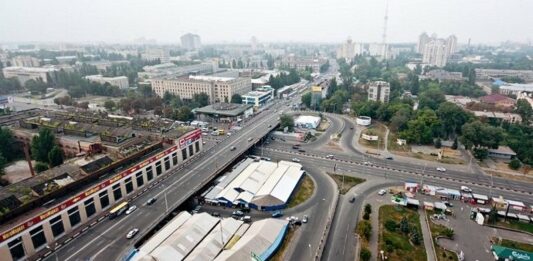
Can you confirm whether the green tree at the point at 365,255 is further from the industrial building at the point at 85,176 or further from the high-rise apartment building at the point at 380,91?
the high-rise apartment building at the point at 380,91

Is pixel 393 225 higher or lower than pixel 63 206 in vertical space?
lower

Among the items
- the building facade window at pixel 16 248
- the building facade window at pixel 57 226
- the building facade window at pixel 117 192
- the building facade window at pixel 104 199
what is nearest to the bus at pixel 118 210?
the building facade window at pixel 104 199

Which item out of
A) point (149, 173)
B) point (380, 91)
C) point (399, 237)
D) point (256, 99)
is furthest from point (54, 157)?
point (380, 91)

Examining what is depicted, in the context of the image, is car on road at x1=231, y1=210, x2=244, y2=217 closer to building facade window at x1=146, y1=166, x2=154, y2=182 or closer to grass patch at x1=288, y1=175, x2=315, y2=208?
grass patch at x1=288, y1=175, x2=315, y2=208

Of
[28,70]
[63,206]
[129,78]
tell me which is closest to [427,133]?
[63,206]

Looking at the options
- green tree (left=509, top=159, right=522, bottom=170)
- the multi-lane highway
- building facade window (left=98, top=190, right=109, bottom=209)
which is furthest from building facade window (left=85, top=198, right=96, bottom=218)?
green tree (left=509, top=159, right=522, bottom=170)

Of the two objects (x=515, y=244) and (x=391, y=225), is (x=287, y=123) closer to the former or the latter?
(x=391, y=225)

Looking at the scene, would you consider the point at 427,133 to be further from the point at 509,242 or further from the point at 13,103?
the point at 13,103
